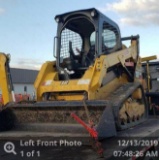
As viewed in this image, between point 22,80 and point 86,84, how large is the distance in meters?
50.2

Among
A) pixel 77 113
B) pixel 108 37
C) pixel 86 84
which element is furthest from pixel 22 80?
pixel 77 113

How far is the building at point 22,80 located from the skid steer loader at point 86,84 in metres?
45.2

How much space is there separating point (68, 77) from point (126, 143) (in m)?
2.29

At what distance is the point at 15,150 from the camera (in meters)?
4.32

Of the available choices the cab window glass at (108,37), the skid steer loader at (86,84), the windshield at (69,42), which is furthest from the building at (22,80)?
the cab window glass at (108,37)

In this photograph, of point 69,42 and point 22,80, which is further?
point 22,80

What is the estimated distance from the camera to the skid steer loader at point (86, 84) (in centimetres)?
482

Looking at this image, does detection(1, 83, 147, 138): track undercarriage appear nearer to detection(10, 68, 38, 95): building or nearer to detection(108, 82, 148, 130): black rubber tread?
detection(108, 82, 148, 130): black rubber tread

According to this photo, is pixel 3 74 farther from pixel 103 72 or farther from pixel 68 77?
pixel 103 72

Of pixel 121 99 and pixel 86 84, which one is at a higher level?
pixel 86 84

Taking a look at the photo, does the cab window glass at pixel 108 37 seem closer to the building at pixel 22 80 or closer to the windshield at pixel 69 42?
the windshield at pixel 69 42

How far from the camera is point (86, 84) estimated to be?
5.41 metres

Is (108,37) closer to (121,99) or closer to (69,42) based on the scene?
(69,42)

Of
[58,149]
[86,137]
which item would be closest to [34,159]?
[58,149]
